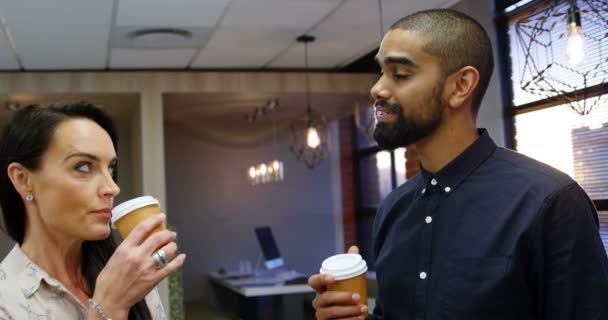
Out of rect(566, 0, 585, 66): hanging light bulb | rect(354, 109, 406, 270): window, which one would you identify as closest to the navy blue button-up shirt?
rect(566, 0, 585, 66): hanging light bulb

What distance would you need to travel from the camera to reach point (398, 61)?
1.38m

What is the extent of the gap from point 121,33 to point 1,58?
1.32 metres

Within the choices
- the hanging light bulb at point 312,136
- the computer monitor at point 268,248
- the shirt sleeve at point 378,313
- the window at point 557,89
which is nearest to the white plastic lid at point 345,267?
the shirt sleeve at point 378,313

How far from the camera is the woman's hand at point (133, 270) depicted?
1184 millimetres

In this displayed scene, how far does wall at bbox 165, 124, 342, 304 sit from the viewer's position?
9188 millimetres

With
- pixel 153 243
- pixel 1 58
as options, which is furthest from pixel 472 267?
pixel 1 58

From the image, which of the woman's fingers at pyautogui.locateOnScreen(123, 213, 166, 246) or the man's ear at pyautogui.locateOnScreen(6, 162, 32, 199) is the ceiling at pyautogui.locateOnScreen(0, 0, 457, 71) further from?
the woman's fingers at pyautogui.locateOnScreen(123, 213, 166, 246)

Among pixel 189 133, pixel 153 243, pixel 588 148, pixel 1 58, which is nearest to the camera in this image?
pixel 153 243

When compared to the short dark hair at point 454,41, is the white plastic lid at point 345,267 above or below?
below

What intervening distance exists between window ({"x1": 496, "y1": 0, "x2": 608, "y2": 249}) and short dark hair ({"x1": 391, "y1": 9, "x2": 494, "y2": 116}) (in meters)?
2.52

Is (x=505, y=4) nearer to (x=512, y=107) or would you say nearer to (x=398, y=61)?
(x=512, y=107)

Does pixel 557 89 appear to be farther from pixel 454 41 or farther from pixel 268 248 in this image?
pixel 268 248

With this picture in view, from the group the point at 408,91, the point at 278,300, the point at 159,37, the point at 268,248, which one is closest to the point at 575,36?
the point at 408,91

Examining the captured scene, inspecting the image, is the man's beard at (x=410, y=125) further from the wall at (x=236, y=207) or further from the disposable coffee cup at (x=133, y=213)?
the wall at (x=236, y=207)
